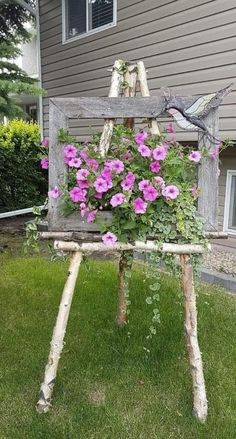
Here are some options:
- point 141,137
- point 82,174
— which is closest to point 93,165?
point 82,174

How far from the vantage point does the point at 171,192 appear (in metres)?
2.30

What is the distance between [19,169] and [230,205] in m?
4.14

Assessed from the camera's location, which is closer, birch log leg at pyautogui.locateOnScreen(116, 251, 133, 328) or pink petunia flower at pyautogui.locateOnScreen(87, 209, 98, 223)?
pink petunia flower at pyautogui.locateOnScreen(87, 209, 98, 223)

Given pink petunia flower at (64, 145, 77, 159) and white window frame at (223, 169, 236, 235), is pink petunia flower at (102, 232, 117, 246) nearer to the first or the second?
pink petunia flower at (64, 145, 77, 159)

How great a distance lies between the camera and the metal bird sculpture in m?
2.35

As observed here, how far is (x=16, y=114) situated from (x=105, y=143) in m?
4.57

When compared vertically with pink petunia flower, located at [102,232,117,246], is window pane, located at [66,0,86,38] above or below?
above

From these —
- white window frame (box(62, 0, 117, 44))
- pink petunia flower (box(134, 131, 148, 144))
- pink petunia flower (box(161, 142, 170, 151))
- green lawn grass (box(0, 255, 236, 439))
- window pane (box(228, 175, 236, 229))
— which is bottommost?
green lawn grass (box(0, 255, 236, 439))

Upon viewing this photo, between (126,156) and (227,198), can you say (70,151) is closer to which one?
(126,156)

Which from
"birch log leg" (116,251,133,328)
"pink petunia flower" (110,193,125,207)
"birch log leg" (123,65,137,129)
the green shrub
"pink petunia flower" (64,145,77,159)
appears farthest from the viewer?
the green shrub

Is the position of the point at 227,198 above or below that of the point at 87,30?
below

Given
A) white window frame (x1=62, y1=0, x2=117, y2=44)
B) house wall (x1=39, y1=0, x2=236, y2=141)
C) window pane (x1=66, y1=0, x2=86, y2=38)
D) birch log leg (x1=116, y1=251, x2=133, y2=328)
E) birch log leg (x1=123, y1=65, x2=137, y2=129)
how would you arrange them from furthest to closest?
window pane (x1=66, y1=0, x2=86, y2=38), white window frame (x1=62, y1=0, x2=117, y2=44), house wall (x1=39, y1=0, x2=236, y2=141), birch log leg (x1=116, y1=251, x2=133, y2=328), birch log leg (x1=123, y1=65, x2=137, y2=129)

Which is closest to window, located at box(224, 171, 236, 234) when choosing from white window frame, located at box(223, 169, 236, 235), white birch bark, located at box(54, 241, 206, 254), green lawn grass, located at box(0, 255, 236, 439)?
white window frame, located at box(223, 169, 236, 235)

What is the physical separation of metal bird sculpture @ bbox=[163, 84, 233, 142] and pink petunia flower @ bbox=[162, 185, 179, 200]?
34 centimetres
